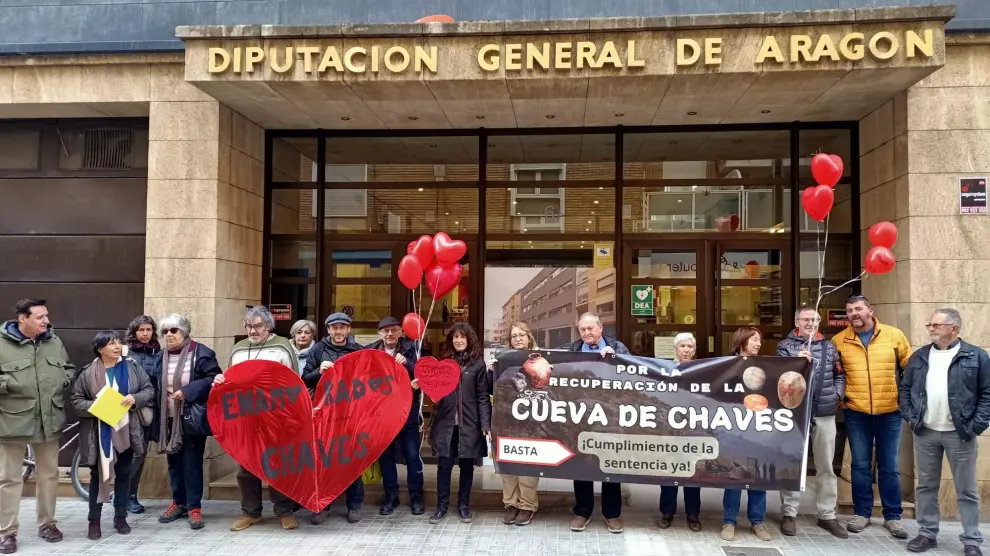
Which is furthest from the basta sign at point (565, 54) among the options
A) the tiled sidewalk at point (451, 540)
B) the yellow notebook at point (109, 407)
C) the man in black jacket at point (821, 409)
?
the tiled sidewalk at point (451, 540)

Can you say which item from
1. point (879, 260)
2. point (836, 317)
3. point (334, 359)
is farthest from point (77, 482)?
point (836, 317)

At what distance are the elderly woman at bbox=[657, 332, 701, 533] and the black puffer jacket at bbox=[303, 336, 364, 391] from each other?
9.24 feet

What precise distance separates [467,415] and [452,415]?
0.45 ft

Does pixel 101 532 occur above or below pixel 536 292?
below

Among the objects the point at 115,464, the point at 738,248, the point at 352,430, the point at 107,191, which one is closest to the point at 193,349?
the point at 115,464

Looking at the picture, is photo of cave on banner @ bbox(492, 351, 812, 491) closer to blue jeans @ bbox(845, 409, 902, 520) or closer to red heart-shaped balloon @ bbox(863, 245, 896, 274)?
blue jeans @ bbox(845, 409, 902, 520)

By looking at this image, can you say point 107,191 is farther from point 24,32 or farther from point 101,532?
point 101,532

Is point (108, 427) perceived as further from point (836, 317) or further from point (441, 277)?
point (836, 317)

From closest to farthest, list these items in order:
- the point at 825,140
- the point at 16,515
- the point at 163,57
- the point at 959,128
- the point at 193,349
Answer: the point at 16,515 → the point at 193,349 → the point at 959,128 → the point at 163,57 → the point at 825,140

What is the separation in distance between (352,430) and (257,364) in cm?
97

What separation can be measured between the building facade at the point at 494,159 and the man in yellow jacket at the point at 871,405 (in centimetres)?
83

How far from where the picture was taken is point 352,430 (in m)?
5.66

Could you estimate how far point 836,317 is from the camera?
766cm

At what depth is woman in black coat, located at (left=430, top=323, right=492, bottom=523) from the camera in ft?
18.9
